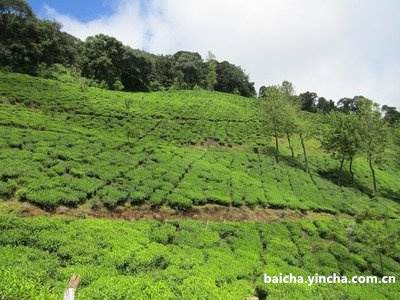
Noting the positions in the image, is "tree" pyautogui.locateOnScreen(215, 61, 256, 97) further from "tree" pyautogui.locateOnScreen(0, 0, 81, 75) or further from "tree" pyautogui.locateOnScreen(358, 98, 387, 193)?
"tree" pyautogui.locateOnScreen(358, 98, 387, 193)

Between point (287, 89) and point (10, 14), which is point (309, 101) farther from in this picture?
point (10, 14)

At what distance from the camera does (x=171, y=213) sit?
30391 millimetres

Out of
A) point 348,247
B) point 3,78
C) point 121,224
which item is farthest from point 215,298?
point 3,78

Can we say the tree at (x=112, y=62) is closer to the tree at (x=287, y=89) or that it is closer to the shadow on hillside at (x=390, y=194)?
the tree at (x=287, y=89)

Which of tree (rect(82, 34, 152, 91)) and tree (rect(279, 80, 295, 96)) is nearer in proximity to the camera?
tree (rect(279, 80, 295, 96))

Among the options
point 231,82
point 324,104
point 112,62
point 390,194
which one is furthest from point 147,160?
point 324,104

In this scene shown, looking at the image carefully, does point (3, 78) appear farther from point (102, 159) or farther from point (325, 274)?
point (325, 274)

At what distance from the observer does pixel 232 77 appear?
130375 mm

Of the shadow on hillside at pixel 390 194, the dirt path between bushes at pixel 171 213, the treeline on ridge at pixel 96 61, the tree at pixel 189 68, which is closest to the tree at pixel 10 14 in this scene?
the treeline on ridge at pixel 96 61

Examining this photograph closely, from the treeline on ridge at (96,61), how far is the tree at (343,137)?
51.0 metres

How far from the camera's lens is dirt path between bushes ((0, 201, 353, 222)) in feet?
80.5

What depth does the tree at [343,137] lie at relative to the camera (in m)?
55.3

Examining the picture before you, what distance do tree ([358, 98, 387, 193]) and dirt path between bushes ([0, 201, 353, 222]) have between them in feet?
63.0

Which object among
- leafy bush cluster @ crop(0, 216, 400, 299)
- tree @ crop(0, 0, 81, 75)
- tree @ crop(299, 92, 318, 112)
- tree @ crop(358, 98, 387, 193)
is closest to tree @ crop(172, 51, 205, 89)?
tree @ crop(299, 92, 318, 112)
